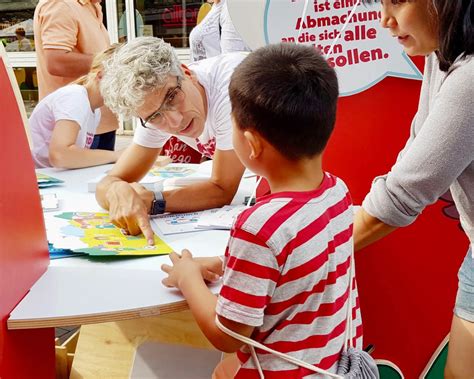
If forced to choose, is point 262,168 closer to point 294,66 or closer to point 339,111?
point 294,66

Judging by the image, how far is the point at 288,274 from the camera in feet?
2.92

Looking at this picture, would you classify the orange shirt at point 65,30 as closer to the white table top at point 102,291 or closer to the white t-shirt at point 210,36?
the white t-shirt at point 210,36

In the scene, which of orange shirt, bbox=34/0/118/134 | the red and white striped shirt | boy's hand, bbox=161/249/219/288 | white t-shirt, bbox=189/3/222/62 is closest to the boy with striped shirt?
the red and white striped shirt

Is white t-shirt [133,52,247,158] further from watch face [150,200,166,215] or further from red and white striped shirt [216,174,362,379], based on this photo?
red and white striped shirt [216,174,362,379]

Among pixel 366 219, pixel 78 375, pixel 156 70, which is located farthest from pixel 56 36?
pixel 366 219

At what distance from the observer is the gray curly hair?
1512 mm

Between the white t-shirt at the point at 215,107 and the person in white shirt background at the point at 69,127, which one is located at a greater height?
the white t-shirt at the point at 215,107

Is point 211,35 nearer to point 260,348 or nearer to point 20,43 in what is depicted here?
point 260,348

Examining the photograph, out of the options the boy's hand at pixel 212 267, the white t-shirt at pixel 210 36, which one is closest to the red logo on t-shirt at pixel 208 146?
the boy's hand at pixel 212 267

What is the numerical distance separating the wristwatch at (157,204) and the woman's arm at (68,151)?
78 cm

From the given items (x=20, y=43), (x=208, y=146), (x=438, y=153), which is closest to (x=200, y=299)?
(x=438, y=153)

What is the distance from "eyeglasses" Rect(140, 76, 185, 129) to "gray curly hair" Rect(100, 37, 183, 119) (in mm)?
47

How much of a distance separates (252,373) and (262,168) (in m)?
0.36

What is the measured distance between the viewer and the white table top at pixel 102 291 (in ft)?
3.53
